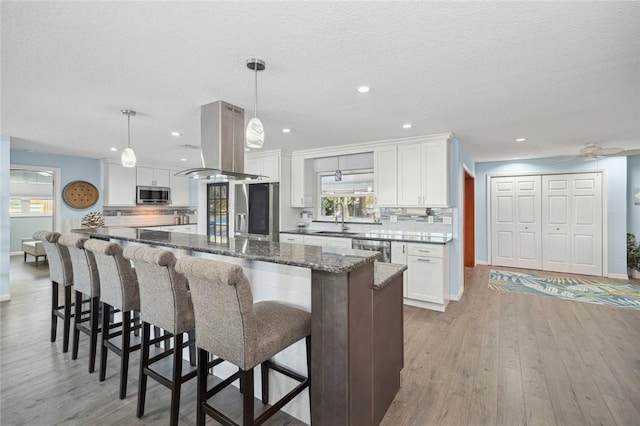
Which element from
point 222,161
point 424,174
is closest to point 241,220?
point 222,161

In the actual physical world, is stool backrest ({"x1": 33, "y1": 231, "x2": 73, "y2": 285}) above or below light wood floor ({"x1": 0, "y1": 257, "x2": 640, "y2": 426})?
above

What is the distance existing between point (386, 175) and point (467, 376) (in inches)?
114

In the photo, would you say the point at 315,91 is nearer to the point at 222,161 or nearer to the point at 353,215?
the point at 222,161

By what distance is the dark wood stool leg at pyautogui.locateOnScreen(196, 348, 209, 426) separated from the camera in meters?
1.55

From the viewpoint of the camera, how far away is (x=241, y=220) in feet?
18.5

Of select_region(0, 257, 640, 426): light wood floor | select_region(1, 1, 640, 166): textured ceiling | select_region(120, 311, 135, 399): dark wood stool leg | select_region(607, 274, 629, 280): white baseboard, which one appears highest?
select_region(1, 1, 640, 166): textured ceiling

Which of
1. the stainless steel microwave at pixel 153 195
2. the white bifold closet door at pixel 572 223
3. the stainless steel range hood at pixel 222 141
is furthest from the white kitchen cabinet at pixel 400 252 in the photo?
the stainless steel microwave at pixel 153 195

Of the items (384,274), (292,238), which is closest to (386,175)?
(292,238)

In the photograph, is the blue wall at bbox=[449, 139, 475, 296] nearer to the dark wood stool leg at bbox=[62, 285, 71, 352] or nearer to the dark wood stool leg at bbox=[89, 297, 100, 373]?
the dark wood stool leg at bbox=[89, 297, 100, 373]

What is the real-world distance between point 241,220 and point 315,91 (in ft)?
11.7

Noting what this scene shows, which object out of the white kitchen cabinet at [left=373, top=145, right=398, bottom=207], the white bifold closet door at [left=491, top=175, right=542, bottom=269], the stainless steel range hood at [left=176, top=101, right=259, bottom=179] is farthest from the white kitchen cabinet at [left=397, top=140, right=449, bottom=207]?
the white bifold closet door at [left=491, top=175, right=542, bottom=269]

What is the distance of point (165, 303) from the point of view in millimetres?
1803

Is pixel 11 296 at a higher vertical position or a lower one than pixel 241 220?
lower

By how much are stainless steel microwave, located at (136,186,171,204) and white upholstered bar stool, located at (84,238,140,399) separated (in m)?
5.13
